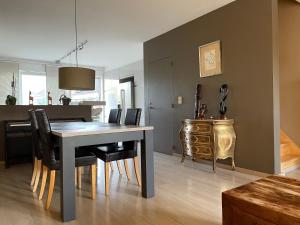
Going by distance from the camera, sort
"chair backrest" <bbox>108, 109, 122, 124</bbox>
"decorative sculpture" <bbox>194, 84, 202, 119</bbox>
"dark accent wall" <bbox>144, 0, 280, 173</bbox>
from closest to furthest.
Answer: "dark accent wall" <bbox>144, 0, 280, 173</bbox>
"chair backrest" <bbox>108, 109, 122, 124</bbox>
"decorative sculpture" <bbox>194, 84, 202, 119</bbox>

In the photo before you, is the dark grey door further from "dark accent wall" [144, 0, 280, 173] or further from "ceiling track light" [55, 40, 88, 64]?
"ceiling track light" [55, 40, 88, 64]

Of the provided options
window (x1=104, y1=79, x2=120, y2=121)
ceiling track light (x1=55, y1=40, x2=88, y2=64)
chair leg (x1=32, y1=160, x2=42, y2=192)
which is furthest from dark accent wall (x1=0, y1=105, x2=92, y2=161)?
window (x1=104, y1=79, x2=120, y2=121)

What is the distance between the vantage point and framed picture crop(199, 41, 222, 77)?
3663mm

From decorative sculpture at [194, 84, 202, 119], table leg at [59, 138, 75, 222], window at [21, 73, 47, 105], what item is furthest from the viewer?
window at [21, 73, 47, 105]

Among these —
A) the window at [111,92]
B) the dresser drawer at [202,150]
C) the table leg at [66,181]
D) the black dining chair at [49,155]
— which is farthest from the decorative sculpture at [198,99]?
the window at [111,92]

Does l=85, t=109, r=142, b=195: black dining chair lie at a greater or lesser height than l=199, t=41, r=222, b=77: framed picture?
lesser

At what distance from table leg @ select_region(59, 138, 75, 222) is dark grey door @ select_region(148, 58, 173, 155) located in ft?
9.35

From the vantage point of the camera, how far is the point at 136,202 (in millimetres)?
2338

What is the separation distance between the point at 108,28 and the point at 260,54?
110 inches

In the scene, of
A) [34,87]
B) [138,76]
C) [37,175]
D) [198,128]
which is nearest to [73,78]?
[37,175]

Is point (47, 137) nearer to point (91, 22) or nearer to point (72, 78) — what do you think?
point (72, 78)

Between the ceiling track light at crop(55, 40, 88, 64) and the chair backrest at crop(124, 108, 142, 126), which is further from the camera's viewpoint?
the ceiling track light at crop(55, 40, 88, 64)

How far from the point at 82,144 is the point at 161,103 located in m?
2.96

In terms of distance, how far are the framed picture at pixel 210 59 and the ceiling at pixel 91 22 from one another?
0.58 meters
